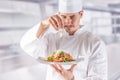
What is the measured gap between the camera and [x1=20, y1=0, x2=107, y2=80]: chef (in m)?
1.33

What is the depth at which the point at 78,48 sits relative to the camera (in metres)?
1.40

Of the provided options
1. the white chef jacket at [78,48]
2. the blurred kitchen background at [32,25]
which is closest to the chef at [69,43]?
the white chef jacket at [78,48]

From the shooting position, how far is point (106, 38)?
6.49 ft

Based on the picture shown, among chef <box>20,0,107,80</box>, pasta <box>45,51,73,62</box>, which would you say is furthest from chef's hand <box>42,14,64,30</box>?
pasta <box>45,51,73,62</box>

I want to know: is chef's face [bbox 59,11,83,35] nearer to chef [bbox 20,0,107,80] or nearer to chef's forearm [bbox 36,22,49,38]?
chef [bbox 20,0,107,80]

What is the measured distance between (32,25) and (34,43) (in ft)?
1.04

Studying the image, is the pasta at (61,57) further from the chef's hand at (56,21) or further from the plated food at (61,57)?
the chef's hand at (56,21)

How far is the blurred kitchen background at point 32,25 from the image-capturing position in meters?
1.58

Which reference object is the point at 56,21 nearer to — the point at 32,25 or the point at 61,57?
the point at 61,57

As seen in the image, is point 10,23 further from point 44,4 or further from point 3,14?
point 44,4

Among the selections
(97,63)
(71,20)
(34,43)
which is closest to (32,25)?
(34,43)

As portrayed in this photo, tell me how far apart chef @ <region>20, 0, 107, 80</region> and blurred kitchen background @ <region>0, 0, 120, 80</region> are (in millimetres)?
235

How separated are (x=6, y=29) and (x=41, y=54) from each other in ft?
1.06

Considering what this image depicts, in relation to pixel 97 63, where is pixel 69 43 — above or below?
above
